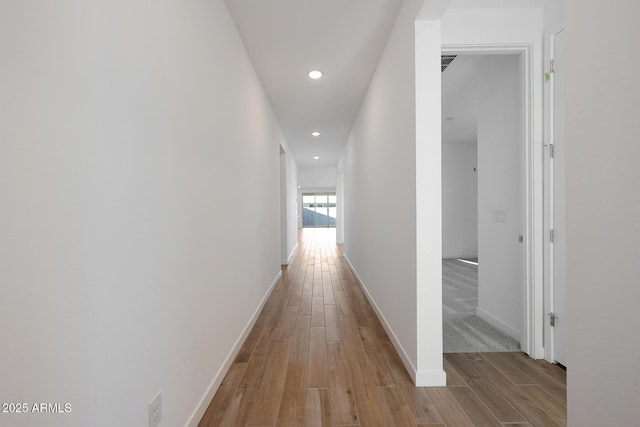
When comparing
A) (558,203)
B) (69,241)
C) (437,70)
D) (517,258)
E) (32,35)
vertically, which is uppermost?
(437,70)

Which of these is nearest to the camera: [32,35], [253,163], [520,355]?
[32,35]

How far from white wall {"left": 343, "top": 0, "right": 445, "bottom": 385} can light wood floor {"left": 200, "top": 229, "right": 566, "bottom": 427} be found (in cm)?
20

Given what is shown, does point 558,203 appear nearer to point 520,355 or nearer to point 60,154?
point 520,355

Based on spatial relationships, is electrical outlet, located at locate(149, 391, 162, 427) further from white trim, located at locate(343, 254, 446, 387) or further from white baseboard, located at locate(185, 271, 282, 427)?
white trim, located at locate(343, 254, 446, 387)

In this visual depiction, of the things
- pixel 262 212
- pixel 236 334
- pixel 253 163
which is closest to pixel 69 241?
pixel 236 334

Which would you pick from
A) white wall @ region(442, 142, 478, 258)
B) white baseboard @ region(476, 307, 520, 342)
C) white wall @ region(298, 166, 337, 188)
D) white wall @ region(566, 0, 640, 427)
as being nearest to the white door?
white baseboard @ region(476, 307, 520, 342)

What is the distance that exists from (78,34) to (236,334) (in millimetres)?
2151

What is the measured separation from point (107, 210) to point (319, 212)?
54.5 feet

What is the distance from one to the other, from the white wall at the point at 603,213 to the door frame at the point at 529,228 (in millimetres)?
1784

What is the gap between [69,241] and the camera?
771 mm

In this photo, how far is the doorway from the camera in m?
17.1

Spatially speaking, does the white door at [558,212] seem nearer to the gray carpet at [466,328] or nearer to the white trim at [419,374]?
the gray carpet at [466,328]

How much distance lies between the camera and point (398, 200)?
2340mm

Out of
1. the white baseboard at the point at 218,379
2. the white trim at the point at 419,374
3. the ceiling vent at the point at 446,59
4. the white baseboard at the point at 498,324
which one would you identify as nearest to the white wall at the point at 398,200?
the white trim at the point at 419,374
